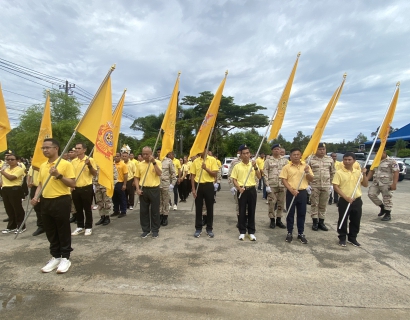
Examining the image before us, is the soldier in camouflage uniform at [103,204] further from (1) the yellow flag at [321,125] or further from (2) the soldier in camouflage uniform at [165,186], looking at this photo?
(1) the yellow flag at [321,125]

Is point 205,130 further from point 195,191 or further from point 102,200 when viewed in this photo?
point 102,200

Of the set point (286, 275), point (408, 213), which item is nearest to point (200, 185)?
point (286, 275)

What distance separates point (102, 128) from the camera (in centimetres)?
416

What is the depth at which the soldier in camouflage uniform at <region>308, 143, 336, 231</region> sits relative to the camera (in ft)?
18.3

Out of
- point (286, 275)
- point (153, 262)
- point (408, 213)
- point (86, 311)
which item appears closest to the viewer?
point (86, 311)

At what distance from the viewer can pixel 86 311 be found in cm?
261

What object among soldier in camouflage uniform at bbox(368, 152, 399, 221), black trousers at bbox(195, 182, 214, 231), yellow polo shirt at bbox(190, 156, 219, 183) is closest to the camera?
black trousers at bbox(195, 182, 214, 231)

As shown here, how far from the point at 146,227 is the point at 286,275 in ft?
9.20

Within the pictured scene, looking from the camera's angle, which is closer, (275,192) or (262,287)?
(262,287)

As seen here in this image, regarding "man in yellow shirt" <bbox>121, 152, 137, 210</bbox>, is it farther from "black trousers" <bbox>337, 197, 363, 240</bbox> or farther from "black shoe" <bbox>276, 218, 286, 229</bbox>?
"black trousers" <bbox>337, 197, 363, 240</bbox>

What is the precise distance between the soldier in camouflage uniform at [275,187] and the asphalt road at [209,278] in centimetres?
61

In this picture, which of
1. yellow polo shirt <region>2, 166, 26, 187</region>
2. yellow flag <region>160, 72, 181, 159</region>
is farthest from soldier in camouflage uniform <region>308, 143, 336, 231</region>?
yellow polo shirt <region>2, 166, 26, 187</region>

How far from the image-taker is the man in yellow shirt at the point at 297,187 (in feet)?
15.3

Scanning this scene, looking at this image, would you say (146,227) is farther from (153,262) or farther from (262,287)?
(262,287)
